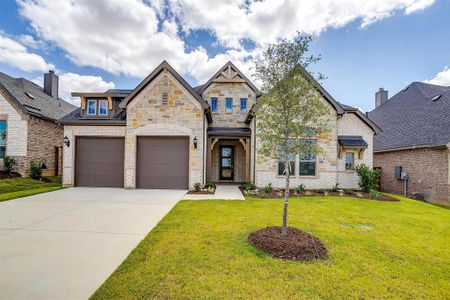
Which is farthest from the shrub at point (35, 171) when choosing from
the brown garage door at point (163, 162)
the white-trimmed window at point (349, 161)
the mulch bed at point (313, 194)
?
the white-trimmed window at point (349, 161)

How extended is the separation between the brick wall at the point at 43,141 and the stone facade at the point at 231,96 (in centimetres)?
1102

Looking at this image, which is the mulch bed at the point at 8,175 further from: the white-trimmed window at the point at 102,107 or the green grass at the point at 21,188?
the white-trimmed window at the point at 102,107

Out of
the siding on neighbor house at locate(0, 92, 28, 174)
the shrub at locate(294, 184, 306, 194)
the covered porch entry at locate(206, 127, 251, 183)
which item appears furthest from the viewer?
the covered porch entry at locate(206, 127, 251, 183)

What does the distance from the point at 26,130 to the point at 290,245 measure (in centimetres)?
1639

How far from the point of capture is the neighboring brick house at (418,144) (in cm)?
1124

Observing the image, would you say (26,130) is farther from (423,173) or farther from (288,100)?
(423,173)

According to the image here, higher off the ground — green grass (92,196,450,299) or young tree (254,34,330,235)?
young tree (254,34,330,235)

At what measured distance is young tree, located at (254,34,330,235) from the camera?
4.71 meters

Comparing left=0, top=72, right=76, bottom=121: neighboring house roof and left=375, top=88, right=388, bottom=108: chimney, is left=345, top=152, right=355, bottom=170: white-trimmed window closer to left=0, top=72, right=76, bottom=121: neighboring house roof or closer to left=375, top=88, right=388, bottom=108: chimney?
left=375, top=88, right=388, bottom=108: chimney

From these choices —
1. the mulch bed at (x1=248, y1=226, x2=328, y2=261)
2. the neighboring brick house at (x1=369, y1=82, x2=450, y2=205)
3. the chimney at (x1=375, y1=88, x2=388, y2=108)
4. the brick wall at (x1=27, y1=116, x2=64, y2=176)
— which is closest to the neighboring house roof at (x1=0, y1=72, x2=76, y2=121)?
the brick wall at (x1=27, y1=116, x2=64, y2=176)

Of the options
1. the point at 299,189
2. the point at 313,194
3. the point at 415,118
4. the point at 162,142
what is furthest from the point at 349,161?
the point at 162,142

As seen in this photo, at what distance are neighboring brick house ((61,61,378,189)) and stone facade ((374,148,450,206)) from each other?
3.16 meters

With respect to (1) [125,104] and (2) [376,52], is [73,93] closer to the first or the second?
(1) [125,104]

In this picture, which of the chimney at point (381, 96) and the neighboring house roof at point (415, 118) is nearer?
the neighboring house roof at point (415, 118)
